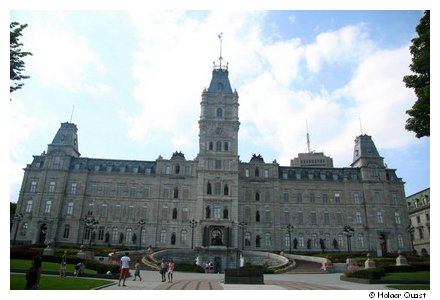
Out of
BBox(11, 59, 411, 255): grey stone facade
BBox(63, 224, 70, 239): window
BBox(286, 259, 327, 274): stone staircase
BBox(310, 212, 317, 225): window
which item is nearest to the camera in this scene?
BBox(286, 259, 327, 274): stone staircase

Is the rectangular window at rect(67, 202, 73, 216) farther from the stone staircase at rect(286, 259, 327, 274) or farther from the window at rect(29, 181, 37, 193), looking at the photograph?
the stone staircase at rect(286, 259, 327, 274)

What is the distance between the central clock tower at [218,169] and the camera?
54.8 meters

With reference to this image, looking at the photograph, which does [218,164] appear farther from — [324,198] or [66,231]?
[66,231]

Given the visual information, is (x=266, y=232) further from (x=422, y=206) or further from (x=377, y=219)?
(x=422, y=206)

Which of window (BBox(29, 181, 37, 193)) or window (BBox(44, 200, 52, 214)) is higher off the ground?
window (BBox(29, 181, 37, 193))

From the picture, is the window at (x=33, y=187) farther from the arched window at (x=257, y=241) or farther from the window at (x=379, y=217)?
the window at (x=379, y=217)

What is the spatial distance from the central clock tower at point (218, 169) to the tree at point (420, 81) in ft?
129

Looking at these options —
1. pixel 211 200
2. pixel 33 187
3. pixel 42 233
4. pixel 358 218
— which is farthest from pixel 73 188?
pixel 358 218

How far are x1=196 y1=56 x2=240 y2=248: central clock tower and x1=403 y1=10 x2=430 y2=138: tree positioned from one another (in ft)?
129

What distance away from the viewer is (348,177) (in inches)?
2511

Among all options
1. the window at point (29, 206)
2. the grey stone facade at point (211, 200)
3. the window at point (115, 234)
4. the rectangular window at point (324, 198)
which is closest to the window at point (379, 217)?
the grey stone facade at point (211, 200)

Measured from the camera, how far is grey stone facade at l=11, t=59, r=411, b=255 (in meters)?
56.7

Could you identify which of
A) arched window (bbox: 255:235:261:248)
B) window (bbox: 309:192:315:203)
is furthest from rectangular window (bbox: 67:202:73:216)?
window (bbox: 309:192:315:203)
